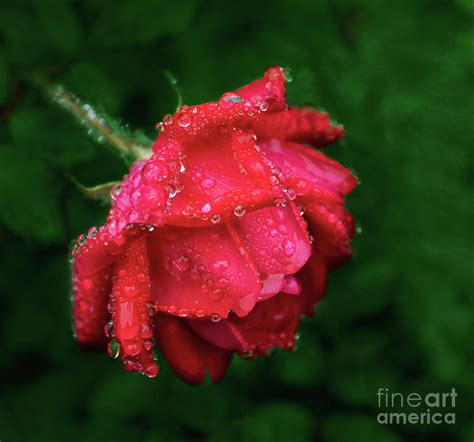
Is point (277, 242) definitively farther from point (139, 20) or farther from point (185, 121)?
point (139, 20)

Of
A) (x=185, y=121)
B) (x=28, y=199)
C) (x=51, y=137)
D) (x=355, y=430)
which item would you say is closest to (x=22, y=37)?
(x=51, y=137)

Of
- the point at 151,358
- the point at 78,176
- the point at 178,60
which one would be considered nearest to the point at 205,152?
the point at 151,358

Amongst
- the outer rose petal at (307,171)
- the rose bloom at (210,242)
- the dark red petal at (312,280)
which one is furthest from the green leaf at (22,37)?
the dark red petal at (312,280)

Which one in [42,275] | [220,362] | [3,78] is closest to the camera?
[220,362]

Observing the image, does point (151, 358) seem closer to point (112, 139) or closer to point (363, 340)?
point (112, 139)

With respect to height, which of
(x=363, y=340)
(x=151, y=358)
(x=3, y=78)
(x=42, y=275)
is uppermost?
(x=3, y=78)
